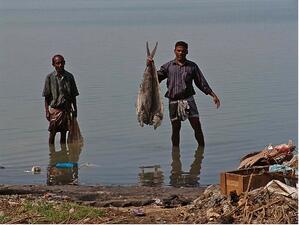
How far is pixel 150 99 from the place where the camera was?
1103 centimetres

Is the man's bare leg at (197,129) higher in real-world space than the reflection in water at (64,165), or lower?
higher

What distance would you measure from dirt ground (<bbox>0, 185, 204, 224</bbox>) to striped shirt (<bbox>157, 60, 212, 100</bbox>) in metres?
2.01

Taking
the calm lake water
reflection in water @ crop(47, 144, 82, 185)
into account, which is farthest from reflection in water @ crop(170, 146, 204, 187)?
reflection in water @ crop(47, 144, 82, 185)

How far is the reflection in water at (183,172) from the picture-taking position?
999cm

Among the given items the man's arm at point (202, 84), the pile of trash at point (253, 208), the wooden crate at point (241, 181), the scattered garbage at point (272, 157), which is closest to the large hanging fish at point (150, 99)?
the man's arm at point (202, 84)

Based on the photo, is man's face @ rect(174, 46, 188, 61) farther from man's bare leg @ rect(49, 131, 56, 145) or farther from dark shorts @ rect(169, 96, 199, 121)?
man's bare leg @ rect(49, 131, 56, 145)

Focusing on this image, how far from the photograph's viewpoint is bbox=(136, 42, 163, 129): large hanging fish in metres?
10.8

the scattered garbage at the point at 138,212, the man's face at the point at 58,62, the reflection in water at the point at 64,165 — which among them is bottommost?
the scattered garbage at the point at 138,212

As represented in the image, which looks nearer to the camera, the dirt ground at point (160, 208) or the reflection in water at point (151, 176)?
the dirt ground at point (160, 208)

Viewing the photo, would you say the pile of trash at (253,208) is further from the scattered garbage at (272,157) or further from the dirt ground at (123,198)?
the scattered garbage at (272,157)

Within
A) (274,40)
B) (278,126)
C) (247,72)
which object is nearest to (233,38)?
(274,40)

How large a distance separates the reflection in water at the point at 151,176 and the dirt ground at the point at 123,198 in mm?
760

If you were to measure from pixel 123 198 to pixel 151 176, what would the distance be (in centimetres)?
206

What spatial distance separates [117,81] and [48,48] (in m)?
10.0
